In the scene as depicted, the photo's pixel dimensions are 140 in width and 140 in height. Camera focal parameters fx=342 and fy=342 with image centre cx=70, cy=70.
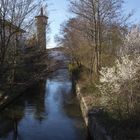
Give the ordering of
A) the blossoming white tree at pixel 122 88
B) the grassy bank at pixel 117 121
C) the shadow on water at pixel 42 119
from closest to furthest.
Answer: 1. the grassy bank at pixel 117 121
2. the blossoming white tree at pixel 122 88
3. the shadow on water at pixel 42 119

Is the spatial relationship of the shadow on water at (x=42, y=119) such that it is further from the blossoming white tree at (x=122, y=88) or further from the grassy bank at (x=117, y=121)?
the blossoming white tree at (x=122, y=88)

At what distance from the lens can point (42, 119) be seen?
1936 centimetres

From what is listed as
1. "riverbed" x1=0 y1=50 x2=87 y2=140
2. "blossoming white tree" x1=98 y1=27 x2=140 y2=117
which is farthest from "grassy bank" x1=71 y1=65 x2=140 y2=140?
"riverbed" x1=0 y1=50 x2=87 y2=140

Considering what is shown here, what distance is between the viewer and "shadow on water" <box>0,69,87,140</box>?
15.9m

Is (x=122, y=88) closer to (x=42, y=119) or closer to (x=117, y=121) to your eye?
(x=117, y=121)

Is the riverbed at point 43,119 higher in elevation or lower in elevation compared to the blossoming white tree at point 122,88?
lower

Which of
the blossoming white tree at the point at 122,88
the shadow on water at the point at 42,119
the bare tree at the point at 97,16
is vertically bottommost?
the shadow on water at the point at 42,119

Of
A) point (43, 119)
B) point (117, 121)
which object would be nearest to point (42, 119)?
point (43, 119)

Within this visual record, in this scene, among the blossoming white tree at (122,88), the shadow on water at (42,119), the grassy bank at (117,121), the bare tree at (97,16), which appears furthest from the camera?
the bare tree at (97,16)

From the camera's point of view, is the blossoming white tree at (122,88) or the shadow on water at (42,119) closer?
the blossoming white tree at (122,88)

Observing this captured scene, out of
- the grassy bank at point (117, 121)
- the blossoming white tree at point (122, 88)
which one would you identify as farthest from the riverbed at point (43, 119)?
the blossoming white tree at point (122, 88)

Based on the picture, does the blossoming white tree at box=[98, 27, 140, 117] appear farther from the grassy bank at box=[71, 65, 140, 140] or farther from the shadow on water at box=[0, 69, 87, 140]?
the shadow on water at box=[0, 69, 87, 140]

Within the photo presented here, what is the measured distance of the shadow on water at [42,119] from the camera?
52.2 feet

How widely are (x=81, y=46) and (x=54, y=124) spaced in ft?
59.7
